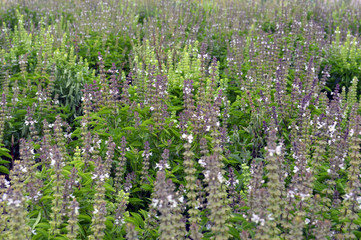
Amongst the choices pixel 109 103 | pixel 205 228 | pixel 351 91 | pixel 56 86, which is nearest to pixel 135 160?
pixel 109 103

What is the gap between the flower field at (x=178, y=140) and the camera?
3438mm

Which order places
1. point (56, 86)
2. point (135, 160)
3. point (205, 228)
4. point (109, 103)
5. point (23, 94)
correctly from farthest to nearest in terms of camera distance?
1. point (56, 86)
2. point (23, 94)
3. point (109, 103)
4. point (135, 160)
5. point (205, 228)

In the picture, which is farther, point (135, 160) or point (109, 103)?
point (109, 103)

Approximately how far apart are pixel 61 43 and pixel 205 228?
6759 mm

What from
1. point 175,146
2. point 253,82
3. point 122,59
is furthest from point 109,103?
point 122,59

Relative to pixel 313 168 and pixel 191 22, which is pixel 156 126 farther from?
pixel 191 22

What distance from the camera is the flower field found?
135 inches

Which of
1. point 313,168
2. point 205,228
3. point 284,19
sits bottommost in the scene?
point 205,228

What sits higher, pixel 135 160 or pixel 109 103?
pixel 109 103

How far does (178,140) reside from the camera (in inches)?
214

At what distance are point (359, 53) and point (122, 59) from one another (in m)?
5.99

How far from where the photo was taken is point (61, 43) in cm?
905

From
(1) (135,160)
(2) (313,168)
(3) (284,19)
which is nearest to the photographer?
(2) (313,168)

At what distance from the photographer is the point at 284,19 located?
995 cm
